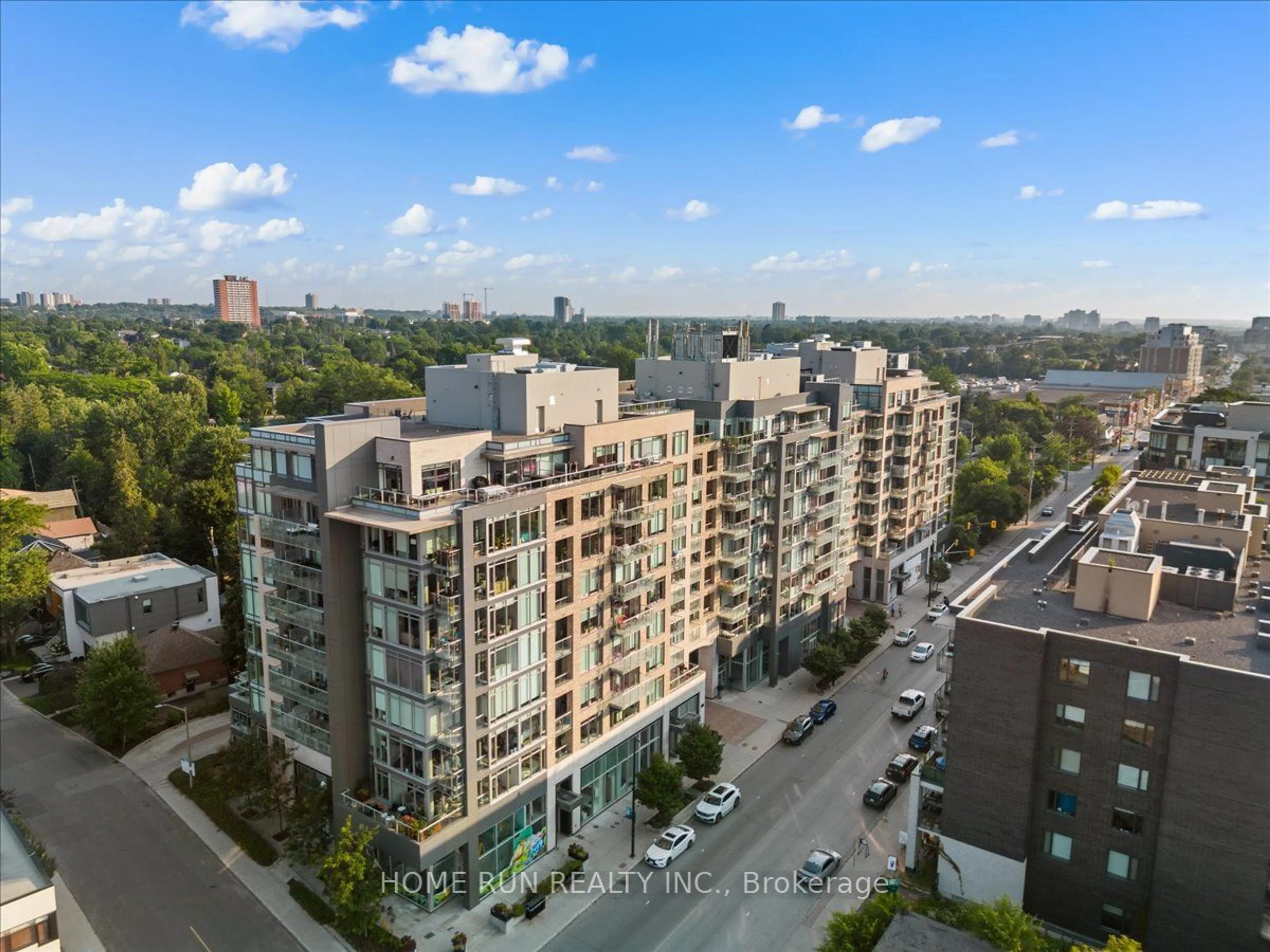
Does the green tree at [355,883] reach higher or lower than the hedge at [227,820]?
higher

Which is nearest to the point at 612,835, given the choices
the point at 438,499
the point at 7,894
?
the point at 438,499

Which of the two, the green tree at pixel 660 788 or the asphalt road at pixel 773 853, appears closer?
the asphalt road at pixel 773 853

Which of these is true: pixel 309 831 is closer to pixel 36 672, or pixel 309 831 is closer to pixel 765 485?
pixel 765 485

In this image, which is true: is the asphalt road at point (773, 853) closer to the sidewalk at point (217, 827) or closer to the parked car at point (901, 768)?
the parked car at point (901, 768)

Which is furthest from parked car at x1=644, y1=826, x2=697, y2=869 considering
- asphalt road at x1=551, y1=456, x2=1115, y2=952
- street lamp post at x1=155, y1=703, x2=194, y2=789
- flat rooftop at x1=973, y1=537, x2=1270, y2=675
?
street lamp post at x1=155, y1=703, x2=194, y2=789

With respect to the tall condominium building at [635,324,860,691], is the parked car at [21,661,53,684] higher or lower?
lower

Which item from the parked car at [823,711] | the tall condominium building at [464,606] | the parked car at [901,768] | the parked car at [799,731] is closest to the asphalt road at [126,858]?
the tall condominium building at [464,606]

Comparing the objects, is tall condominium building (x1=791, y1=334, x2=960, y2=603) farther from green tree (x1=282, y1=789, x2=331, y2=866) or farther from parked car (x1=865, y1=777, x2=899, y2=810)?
green tree (x1=282, y1=789, x2=331, y2=866)
